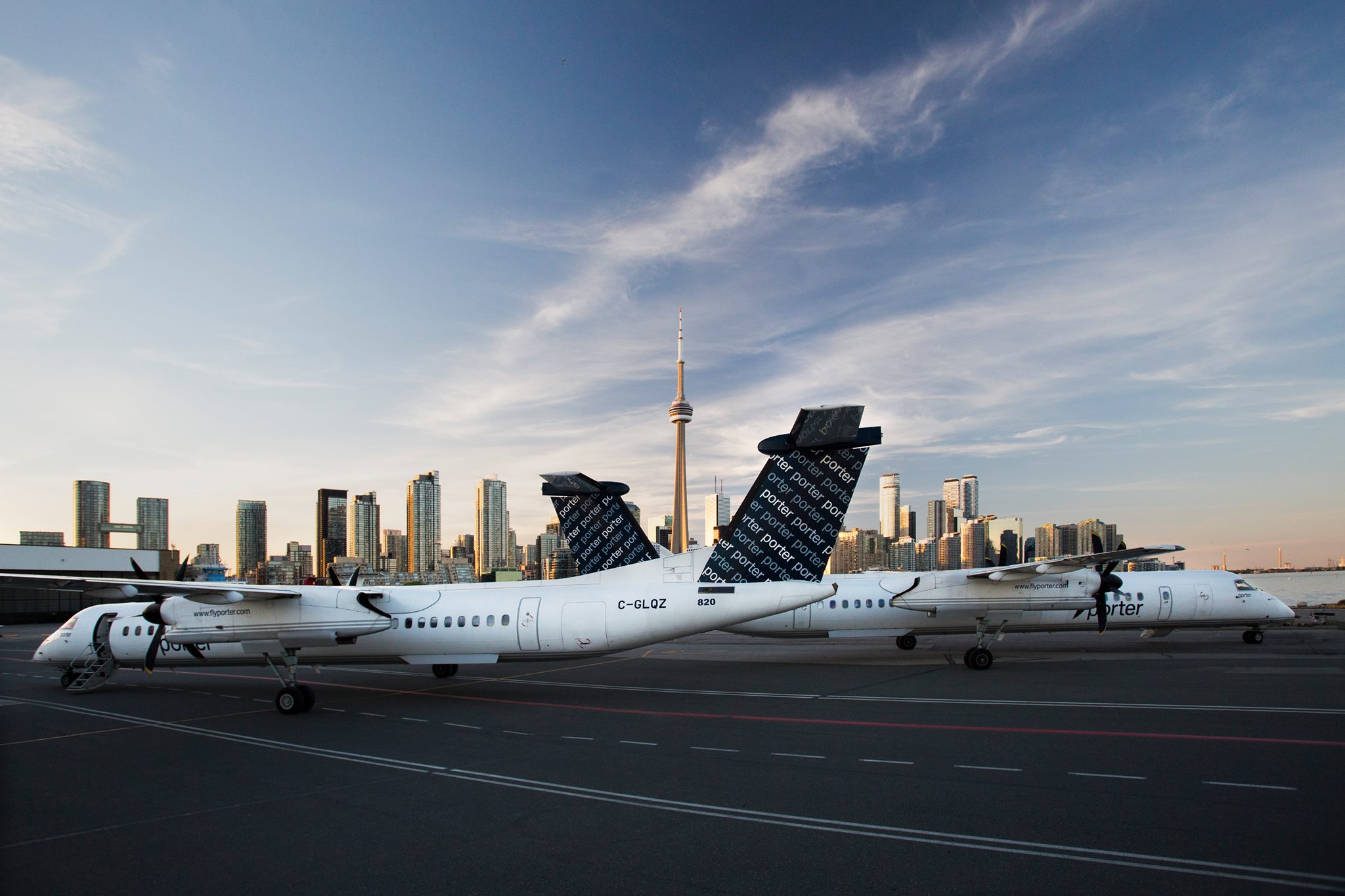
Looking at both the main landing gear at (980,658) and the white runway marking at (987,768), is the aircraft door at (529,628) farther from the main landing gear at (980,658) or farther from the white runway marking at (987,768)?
the main landing gear at (980,658)

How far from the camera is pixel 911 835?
8258 millimetres

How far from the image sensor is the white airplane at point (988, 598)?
22.4m

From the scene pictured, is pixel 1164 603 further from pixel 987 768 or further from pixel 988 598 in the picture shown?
pixel 987 768

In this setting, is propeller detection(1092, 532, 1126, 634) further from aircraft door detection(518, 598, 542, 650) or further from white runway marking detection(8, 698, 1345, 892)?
aircraft door detection(518, 598, 542, 650)

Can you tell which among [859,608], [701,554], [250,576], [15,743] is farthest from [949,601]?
[250,576]

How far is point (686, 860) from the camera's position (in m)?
7.72

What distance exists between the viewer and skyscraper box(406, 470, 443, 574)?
7500 inches

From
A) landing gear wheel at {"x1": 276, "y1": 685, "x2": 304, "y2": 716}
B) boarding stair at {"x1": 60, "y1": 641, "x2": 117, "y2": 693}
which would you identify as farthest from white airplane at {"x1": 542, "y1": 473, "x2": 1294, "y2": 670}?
boarding stair at {"x1": 60, "y1": 641, "x2": 117, "y2": 693}

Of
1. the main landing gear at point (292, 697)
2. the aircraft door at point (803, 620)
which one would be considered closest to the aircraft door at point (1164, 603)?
the aircraft door at point (803, 620)

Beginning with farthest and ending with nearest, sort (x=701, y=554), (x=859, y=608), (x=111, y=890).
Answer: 1. (x=859, y=608)
2. (x=701, y=554)
3. (x=111, y=890)

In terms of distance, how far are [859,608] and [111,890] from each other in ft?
70.0

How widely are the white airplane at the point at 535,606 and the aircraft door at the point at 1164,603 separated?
15.9 meters

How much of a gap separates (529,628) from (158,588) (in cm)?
868

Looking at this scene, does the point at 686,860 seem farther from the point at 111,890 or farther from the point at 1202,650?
the point at 1202,650
